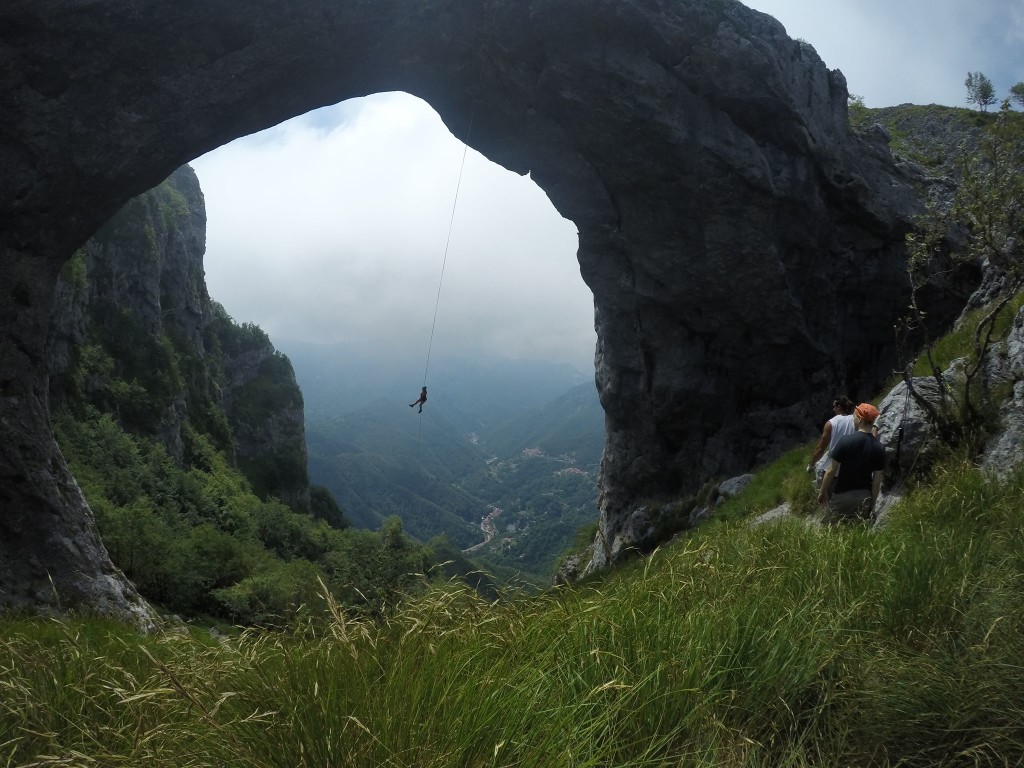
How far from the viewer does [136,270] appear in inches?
2581

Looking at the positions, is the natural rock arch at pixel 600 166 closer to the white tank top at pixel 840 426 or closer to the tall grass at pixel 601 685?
the white tank top at pixel 840 426

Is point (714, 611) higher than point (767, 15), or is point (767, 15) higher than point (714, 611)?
point (767, 15)

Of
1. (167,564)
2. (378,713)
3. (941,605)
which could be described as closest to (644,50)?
(941,605)

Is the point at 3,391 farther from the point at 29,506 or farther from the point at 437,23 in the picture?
the point at 437,23

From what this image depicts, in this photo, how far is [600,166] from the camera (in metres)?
25.6

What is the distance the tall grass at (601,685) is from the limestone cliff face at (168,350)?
4379 centimetres

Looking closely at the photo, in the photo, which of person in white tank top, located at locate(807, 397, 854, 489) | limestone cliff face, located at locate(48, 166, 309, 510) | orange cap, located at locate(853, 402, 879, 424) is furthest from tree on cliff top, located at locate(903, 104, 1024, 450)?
limestone cliff face, located at locate(48, 166, 309, 510)

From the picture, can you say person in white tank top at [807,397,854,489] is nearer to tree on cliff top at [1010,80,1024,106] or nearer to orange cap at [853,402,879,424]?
orange cap at [853,402,879,424]

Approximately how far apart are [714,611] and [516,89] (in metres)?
23.5

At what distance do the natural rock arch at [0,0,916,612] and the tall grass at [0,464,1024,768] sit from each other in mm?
16052

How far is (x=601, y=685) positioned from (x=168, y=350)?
77.8 metres

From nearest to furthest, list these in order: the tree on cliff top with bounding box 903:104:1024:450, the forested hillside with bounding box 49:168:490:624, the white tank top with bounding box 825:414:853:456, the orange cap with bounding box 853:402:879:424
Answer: the orange cap with bounding box 853:402:879:424
the tree on cliff top with bounding box 903:104:1024:450
the white tank top with bounding box 825:414:853:456
the forested hillside with bounding box 49:168:490:624

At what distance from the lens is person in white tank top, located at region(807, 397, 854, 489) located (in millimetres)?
10891

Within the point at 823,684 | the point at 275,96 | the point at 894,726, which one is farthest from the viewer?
the point at 275,96
